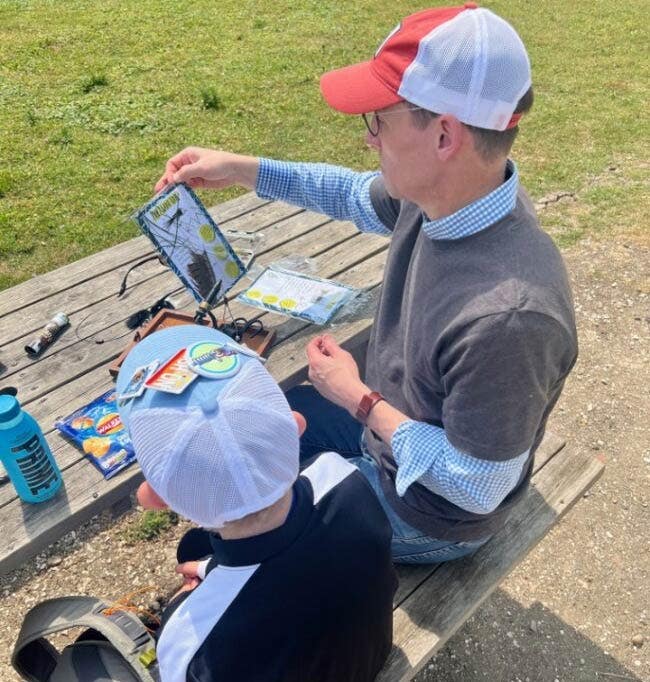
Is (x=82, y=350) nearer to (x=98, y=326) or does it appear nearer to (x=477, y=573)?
(x=98, y=326)

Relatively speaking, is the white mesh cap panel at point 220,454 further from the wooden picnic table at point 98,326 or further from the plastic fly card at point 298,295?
the plastic fly card at point 298,295

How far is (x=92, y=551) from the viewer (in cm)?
280

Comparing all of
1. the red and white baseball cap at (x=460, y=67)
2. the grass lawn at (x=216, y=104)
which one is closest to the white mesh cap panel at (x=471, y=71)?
the red and white baseball cap at (x=460, y=67)

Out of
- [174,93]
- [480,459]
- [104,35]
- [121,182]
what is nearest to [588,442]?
[480,459]

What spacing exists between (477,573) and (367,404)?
64 cm

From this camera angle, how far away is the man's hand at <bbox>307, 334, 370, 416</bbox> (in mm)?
1879

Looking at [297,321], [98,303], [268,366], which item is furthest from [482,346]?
[98,303]

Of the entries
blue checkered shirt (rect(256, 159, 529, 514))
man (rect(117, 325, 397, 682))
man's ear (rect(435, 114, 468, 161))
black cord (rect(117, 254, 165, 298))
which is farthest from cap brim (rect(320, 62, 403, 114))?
black cord (rect(117, 254, 165, 298))

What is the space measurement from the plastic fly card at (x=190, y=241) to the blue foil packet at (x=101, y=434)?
0.49 meters

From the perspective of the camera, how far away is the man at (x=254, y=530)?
1.23m

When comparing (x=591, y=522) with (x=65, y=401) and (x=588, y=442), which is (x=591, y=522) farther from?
(x=65, y=401)

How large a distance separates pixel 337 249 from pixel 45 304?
3.93ft

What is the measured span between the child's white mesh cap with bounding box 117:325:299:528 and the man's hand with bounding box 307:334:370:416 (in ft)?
1.88

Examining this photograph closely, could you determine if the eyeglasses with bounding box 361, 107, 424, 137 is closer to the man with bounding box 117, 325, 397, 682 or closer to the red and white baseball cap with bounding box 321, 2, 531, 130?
the red and white baseball cap with bounding box 321, 2, 531, 130
